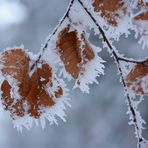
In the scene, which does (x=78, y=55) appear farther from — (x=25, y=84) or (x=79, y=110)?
(x=79, y=110)

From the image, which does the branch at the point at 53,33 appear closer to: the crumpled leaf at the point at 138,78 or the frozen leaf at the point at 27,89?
the frozen leaf at the point at 27,89

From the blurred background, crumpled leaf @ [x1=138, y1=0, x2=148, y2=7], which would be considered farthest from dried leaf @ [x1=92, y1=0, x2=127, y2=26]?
the blurred background

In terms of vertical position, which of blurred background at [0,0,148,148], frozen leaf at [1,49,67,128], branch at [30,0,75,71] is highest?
blurred background at [0,0,148,148]

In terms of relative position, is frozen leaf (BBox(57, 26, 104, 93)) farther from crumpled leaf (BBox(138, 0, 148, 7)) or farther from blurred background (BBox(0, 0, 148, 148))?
blurred background (BBox(0, 0, 148, 148))

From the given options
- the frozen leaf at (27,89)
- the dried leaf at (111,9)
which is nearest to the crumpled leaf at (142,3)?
the dried leaf at (111,9)

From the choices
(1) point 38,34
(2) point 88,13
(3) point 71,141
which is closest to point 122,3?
(2) point 88,13

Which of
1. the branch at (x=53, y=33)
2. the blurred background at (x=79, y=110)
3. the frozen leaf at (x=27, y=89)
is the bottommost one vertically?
the frozen leaf at (x=27, y=89)

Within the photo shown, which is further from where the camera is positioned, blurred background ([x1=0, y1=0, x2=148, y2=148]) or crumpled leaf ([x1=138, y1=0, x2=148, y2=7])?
blurred background ([x1=0, y1=0, x2=148, y2=148])
